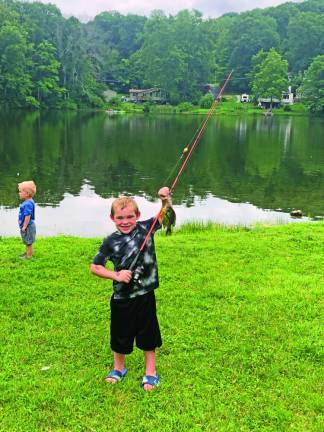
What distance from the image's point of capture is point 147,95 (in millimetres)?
100812

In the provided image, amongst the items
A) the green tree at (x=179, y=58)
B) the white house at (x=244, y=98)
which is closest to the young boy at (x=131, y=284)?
the green tree at (x=179, y=58)

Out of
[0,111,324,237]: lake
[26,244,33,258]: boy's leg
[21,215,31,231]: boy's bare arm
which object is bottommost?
[0,111,324,237]: lake

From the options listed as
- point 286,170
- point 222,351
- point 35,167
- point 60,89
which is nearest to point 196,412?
point 222,351

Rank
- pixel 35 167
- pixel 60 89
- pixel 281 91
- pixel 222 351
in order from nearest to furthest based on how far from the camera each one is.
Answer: pixel 222 351 → pixel 35 167 → pixel 60 89 → pixel 281 91

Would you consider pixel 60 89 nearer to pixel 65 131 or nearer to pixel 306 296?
pixel 65 131

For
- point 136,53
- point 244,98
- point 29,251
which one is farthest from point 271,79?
point 29,251

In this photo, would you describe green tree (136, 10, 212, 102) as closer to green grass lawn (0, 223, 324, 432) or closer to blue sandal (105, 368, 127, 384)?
green grass lawn (0, 223, 324, 432)

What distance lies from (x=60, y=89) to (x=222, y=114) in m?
30.2

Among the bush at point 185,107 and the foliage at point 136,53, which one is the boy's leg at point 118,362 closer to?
the foliage at point 136,53

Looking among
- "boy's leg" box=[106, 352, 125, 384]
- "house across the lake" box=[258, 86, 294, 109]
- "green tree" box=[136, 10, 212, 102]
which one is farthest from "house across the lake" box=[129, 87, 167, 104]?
"boy's leg" box=[106, 352, 125, 384]

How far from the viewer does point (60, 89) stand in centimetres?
8350

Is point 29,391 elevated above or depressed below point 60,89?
below

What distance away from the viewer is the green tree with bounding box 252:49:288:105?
93812 millimetres

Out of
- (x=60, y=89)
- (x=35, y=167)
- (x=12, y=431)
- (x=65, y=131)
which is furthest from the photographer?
(x=60, y=89)
